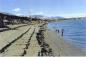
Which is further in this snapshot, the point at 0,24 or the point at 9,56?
the point at 0,24

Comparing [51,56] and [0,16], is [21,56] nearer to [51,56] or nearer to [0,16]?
[51,56]

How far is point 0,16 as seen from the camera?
7856 cm

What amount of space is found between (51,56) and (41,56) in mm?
2339

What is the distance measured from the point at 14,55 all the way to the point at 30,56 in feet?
4.07

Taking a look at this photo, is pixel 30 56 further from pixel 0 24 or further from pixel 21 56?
pixel 0 24

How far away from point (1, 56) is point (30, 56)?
7.41 feet

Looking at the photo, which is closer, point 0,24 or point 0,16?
point 0,24

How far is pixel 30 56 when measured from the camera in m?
19.8

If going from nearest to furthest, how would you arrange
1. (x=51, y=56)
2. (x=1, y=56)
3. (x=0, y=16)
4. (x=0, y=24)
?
(x=1, y=56), (x=51, y=56), (x=0, y=24), (x=0, y=16)

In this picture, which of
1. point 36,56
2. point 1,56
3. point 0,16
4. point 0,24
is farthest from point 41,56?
point 0,16

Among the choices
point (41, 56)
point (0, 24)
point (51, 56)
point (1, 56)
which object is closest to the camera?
point (1, 56)

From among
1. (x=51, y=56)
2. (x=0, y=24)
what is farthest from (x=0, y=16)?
(x=51, y=56)

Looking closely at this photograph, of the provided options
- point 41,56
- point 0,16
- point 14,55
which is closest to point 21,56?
point 14,55

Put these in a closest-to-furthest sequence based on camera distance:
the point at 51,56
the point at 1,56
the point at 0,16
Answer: the point at 1,56
the point at 51,56
the point at 0,16
